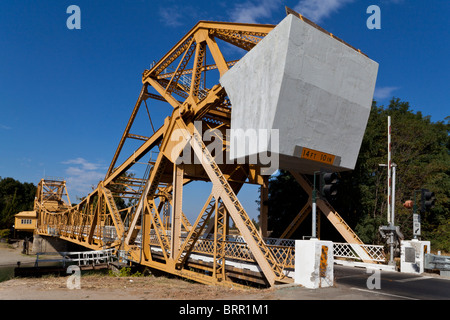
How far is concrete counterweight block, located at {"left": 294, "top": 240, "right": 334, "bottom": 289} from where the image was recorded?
10.7m

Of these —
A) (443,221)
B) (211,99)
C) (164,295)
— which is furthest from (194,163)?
(443,221)

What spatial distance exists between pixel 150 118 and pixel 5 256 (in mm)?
41858

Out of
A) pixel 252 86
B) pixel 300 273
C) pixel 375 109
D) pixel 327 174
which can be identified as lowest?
pixel 300 273

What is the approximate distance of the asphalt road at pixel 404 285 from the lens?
35.0ft

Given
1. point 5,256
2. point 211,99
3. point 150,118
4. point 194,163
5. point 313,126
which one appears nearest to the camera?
point 313,126

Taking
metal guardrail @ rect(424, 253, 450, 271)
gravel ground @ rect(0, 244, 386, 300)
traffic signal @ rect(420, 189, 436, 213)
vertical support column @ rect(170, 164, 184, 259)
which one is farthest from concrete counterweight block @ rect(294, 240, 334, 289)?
vertical support column @ rect(170, 164, 184, 259)

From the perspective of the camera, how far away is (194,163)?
71.4ft

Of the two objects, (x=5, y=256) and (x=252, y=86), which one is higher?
(x=252, y=86)

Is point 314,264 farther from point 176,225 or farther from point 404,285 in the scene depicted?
point 176,225

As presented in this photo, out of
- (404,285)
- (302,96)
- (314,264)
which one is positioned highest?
(302,96)

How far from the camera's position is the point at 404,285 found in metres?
12.7

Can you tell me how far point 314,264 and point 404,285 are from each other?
4.37m

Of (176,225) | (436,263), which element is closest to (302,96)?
(436,263)
